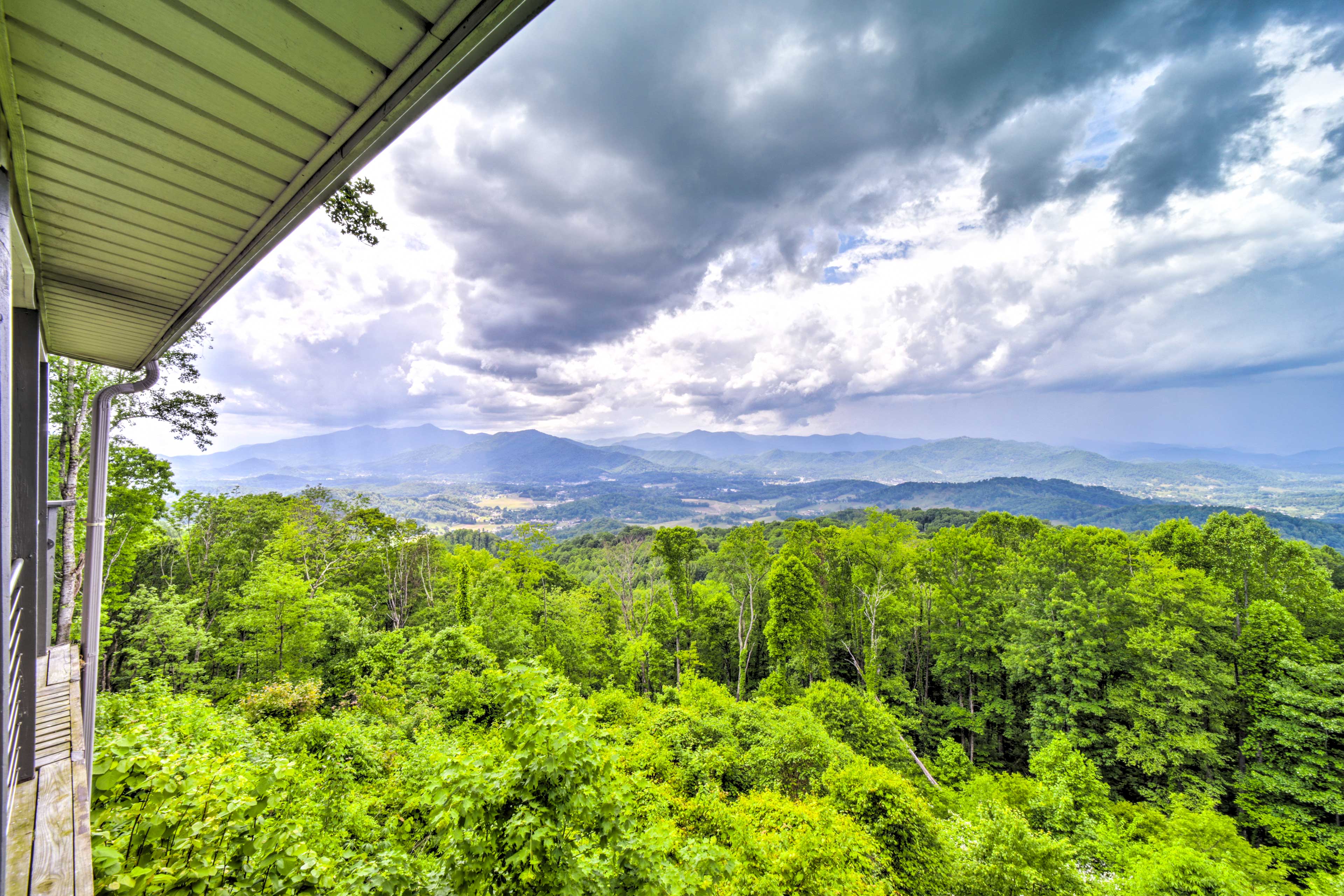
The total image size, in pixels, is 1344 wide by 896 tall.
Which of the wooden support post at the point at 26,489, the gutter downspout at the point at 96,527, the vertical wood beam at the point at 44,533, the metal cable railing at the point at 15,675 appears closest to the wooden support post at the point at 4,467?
the metal cable railing at the point at 15,675

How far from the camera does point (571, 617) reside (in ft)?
68.2

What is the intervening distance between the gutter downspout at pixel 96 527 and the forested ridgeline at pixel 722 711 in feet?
2.38

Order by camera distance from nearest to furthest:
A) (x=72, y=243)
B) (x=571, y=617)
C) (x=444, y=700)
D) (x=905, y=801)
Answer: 1. (x=72, y=243)
2. (x=905, y=801)
3. (x=444, y=700)
4. (x=571, y=617)

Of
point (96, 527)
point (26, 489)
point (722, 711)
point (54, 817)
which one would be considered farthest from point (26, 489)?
point (722, 711)

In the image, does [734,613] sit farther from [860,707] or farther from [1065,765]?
[1065,765]

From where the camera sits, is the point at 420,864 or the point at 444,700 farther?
the point at 444,700

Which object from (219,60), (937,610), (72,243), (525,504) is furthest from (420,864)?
(525,504)

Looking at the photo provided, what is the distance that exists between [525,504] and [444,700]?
7255 inches

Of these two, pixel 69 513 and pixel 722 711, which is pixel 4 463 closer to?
pixel 69 513

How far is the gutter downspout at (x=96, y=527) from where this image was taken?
4508mm

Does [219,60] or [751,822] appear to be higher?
[219,60]

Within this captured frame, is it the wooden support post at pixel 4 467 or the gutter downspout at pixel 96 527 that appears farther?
the gutter downspout at pixel 96 527

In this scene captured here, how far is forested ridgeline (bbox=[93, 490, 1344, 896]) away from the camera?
3.78m

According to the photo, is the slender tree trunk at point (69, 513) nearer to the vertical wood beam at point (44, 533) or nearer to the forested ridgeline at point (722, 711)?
the forested ridgeline at point (722, 711)
